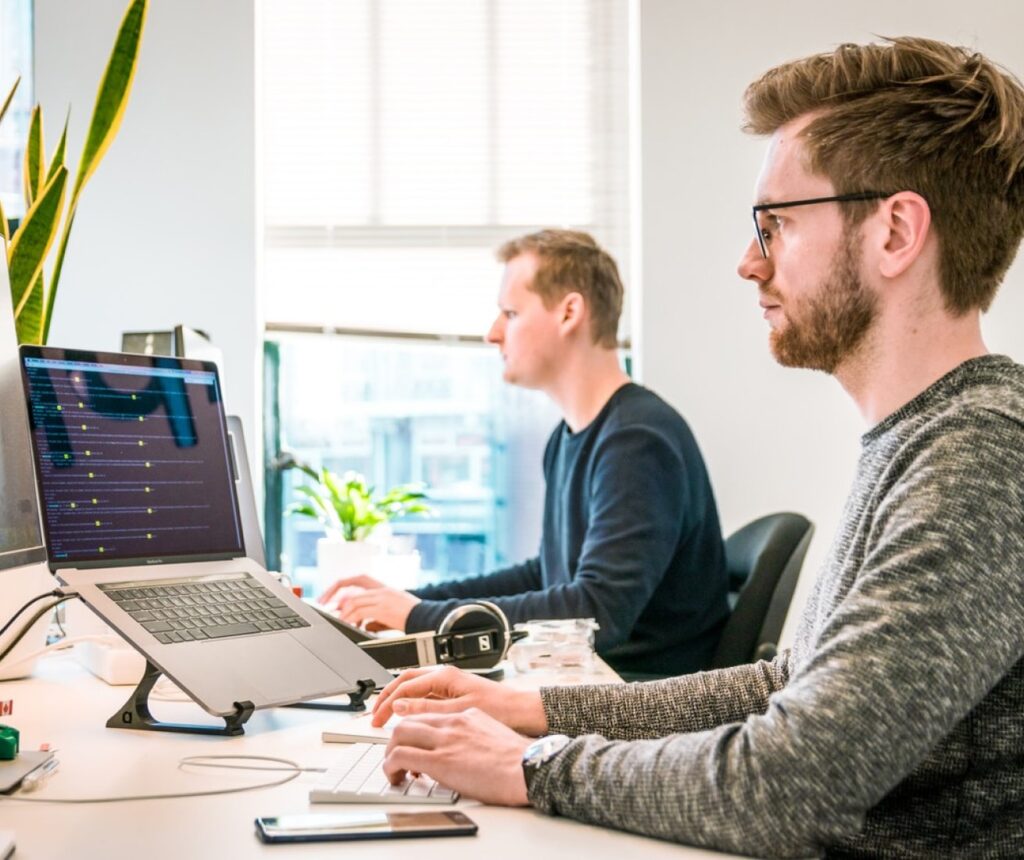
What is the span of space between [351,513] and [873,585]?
2.46m

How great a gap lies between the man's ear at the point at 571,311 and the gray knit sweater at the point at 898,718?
1.60 m

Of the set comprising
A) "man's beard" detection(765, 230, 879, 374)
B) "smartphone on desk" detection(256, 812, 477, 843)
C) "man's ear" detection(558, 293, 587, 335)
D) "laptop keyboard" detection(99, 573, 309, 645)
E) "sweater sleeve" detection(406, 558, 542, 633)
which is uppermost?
"man's ear" detection(558, 293, 587, 335)

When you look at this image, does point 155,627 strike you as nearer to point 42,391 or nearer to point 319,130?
point 42,391

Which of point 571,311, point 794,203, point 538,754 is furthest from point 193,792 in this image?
point 571,311

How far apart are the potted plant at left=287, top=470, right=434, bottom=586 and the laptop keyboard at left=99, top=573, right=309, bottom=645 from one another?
5.44 feet

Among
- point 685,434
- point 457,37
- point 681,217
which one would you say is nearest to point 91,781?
point 685,434

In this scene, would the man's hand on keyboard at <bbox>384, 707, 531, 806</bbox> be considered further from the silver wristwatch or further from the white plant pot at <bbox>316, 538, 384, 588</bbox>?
the white plant pot at <bbox>316, 538, 384, 588</bbox>

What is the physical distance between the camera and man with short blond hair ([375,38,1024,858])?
835 mm

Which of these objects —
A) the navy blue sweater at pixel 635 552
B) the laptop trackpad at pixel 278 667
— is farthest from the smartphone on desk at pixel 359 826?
the navy blue sweater at pixel 635 552

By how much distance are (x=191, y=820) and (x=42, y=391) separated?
0.57 meters

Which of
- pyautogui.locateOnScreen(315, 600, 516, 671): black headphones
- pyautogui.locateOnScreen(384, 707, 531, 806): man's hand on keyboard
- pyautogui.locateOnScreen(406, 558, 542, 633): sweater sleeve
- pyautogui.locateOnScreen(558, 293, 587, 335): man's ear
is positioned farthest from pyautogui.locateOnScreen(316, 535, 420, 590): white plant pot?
pyautogui.locateOnScreen(384, 707, 531, 806): man's hand on keyboard

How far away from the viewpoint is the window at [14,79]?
3391 millimetres

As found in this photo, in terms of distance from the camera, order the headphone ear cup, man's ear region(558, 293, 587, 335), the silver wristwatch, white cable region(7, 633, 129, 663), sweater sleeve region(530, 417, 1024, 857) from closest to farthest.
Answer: sweater sleeve region(530, 417, 1024, 857), the silver wristwatch, white cable region(7, 633, 129, 663), the headphone ear cup, man's ear region(558, 293, 587, 335)

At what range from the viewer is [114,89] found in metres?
1.90
